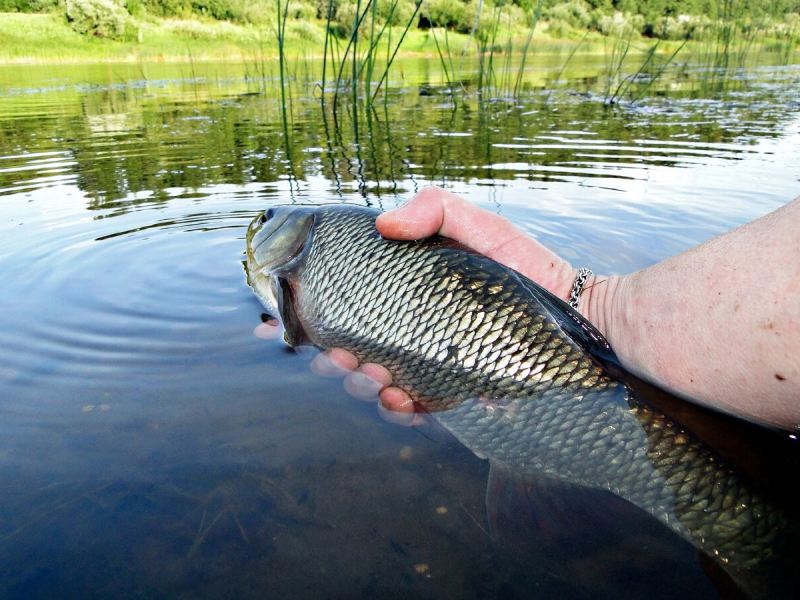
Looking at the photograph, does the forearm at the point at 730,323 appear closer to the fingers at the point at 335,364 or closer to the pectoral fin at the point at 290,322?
the fingers at the point at 335,364

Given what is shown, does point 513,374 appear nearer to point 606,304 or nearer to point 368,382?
point 368,382

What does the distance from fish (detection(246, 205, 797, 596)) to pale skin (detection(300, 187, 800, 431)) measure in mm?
145

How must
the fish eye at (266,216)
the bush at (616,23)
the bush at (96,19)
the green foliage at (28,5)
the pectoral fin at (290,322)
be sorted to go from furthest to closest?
1. the green foliage at (28,5)
2. the bush at (96,19)
3. the bush at (616,23)
4. the fish eye at (266,216)
5. the pectoral fin at (290,322)

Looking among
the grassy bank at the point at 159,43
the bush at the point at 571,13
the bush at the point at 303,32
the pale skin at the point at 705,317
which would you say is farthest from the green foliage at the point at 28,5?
the pale skin at the point at 705,317

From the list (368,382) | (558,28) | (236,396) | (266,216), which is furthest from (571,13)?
(236,396)

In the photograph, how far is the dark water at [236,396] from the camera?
1.45m

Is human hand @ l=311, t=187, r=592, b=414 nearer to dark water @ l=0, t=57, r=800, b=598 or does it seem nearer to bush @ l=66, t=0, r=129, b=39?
dark water @ l=0, t=57, r=800, b=598

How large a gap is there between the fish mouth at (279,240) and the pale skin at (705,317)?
62 cm

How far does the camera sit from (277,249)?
302cm

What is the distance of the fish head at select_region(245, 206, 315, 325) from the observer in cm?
293

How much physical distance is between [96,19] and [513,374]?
147ft

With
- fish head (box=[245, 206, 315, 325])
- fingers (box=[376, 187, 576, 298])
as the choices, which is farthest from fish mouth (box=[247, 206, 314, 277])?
fingers (box=[376, 187, 576, 298])

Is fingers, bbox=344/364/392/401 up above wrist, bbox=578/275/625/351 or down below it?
Answer: below

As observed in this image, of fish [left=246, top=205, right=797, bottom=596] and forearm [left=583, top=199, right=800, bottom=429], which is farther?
forearm [left=583, top=199, right=800, bottom=429]
